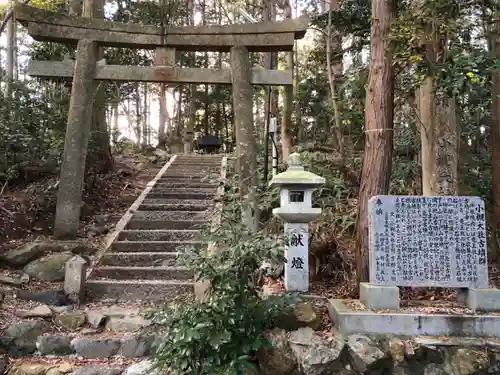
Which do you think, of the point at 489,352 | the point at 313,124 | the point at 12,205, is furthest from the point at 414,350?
the point at 313,124

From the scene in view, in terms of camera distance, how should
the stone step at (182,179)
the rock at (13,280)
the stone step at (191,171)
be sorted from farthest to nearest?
the stone step at (191,171), the stone step at (182,179), the rock at (13,280)

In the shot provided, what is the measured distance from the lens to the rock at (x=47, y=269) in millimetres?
5664

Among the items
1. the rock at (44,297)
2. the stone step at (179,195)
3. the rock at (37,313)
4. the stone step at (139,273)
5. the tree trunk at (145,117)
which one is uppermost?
the tree trunk at (145,117)

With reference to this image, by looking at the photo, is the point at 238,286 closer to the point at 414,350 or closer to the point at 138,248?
the point at 414,350

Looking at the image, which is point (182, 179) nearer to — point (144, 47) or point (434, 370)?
point (144, 47)

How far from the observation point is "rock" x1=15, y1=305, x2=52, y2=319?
180 inches

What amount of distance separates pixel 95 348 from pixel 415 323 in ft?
10.6

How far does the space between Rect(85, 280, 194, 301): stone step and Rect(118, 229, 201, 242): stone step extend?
150 cm

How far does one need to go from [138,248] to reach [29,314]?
2.27 meters

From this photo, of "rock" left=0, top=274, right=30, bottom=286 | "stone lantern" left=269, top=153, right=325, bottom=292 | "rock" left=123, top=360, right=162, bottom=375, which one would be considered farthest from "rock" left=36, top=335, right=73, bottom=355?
"stone lantern" left=269, top=153, right=325, bottom=292

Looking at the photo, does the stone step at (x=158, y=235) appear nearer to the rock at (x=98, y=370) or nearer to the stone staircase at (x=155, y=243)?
the stone staircase at (x=155, y=243)

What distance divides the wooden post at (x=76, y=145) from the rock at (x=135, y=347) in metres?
3.12

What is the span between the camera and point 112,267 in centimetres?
599

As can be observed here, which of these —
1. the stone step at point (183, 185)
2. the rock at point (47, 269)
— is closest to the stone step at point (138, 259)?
the rock at point (47, 269)
